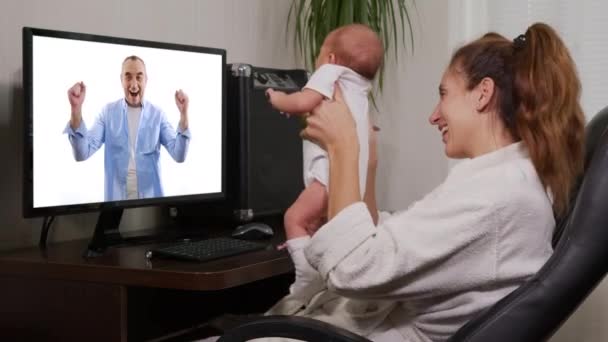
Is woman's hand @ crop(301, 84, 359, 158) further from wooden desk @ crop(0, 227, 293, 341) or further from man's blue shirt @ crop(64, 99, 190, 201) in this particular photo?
man's blue shirt @ crop(64, 99, 190, 201)

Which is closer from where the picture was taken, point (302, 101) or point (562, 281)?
point (562, 281)

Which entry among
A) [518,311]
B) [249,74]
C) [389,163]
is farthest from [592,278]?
[389,163]

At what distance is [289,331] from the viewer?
1294mm

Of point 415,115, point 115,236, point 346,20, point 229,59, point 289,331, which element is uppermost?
point 346,20

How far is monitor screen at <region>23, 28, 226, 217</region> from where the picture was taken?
5.53 feet

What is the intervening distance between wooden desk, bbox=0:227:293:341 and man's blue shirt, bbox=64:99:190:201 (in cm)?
16

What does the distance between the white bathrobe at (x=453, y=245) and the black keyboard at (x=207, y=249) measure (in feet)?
1.29

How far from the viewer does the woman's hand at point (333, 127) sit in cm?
142

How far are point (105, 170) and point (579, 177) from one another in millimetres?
1051

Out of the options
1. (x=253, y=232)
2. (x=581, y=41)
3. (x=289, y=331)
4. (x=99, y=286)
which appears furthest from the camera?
(x=581, y=41)

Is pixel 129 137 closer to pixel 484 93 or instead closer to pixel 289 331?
pixel 289 331

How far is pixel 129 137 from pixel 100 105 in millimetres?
112

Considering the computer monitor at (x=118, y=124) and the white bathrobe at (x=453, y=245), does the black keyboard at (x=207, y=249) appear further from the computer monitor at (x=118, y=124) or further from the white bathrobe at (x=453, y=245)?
the white bathrobe at (x=453, y=245)

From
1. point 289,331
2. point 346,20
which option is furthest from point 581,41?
point 289,331
